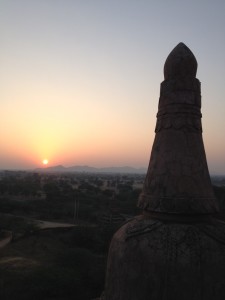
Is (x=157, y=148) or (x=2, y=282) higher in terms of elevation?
(x=157, y=148)

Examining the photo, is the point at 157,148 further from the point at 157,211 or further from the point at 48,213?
the point at 48,213

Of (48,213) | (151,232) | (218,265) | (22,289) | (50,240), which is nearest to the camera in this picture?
(218,265)

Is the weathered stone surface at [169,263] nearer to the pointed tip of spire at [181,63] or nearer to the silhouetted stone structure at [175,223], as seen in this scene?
the silhouetted stone structure at [175,223]

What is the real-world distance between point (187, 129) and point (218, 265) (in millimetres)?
1278

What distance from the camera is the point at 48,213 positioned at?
1256 inches

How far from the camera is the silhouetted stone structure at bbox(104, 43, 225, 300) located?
8.99 feet

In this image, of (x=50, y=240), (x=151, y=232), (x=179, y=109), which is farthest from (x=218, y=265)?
(x=50, y=240)

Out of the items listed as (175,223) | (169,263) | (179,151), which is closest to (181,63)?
(179,151)

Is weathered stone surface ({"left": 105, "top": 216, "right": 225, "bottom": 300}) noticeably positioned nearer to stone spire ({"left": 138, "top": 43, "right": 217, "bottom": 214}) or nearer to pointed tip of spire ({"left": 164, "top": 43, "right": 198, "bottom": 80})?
stone spire ({"left": 138, "top": 43, "right": 217, "bottom": 214})

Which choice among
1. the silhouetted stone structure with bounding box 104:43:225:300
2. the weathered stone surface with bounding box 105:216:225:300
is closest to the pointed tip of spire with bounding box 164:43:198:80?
the silhouetted stone structure with bounding box 104:43:225:300

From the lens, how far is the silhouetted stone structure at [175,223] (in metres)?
2.74

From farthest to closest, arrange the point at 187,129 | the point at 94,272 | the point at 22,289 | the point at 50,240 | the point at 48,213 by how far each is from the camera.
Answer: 1. the point at 48,213
2. the point at 50,240
3. the point at 94,272
4. the point at 22,289
5. the point at 187,129

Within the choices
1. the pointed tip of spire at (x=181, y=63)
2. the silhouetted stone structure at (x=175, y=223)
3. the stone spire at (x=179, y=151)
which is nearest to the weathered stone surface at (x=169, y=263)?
→ the silhouetted stone structure at (x=175, y=223)

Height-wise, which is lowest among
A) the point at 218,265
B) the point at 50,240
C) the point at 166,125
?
the point at 50,240
